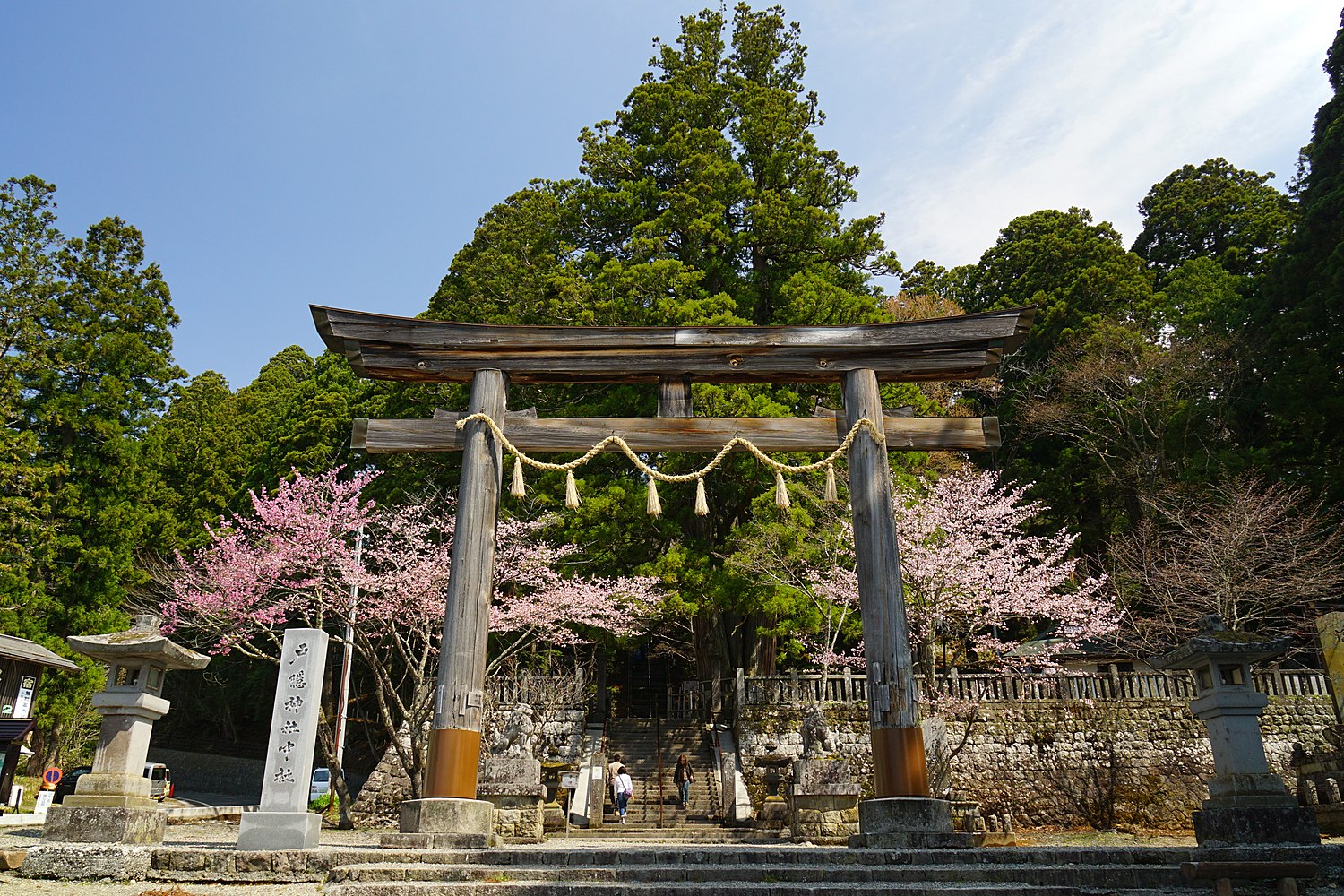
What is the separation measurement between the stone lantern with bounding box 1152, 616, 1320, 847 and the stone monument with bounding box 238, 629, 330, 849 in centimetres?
757

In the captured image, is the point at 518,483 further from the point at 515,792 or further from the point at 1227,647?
the point at 1227,647

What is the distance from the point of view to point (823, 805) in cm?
1195

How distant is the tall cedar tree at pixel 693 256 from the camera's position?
18.0m

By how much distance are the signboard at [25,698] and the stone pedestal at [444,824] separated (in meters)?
15.5

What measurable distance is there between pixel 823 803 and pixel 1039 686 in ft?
25.5

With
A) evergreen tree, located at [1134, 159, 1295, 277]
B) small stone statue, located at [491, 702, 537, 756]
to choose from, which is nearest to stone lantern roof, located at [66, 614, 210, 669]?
small stone statue, located at [491, 702, 537, 756]

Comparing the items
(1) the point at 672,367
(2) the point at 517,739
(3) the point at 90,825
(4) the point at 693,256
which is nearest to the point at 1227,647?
(1) the point at 672,367

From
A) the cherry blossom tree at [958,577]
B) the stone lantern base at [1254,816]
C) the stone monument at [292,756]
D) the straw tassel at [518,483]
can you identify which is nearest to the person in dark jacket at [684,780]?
the cherry blossom tree at [958,577]

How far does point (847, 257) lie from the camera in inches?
822

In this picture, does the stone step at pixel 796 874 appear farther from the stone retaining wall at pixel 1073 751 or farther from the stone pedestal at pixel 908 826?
the stone retaining wall at pixel 1073 751

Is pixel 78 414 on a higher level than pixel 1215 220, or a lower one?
lower

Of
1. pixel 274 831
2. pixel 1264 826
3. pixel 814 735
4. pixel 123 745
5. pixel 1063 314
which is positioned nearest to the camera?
pixel 1264 826

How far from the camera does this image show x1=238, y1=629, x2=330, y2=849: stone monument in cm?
724

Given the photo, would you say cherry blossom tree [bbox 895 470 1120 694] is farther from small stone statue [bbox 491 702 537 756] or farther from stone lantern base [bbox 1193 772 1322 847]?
stone lantern base [bbox 1193 772 1322 847]
